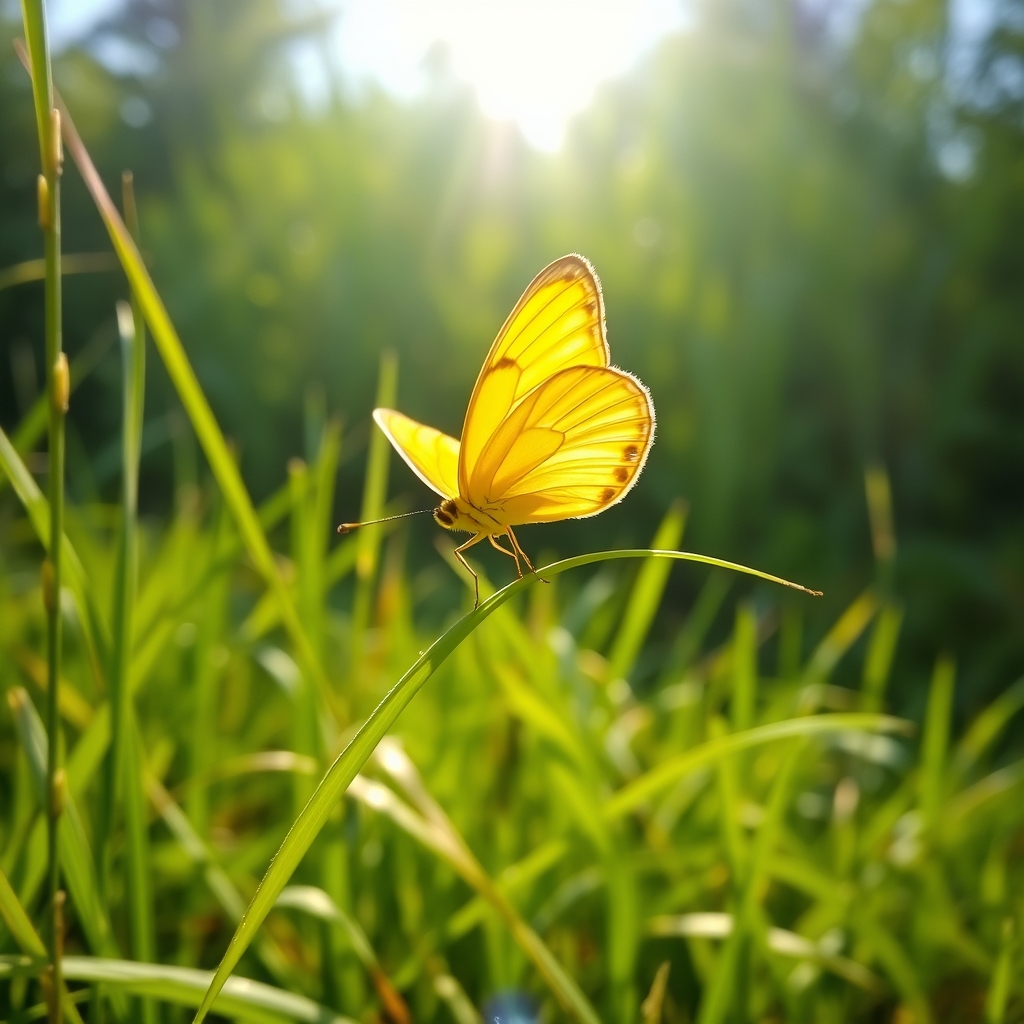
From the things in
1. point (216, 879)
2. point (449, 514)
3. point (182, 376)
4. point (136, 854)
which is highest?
point (182, 376)

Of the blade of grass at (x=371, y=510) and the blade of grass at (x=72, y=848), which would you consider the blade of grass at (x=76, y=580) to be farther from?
the blade of grass at (x=371, y=510)

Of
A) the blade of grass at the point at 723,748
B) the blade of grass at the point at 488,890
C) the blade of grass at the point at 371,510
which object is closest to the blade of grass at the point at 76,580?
the blade of grass at the point at 488,890

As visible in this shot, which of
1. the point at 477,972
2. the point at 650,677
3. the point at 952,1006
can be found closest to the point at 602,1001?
the point at 477,972

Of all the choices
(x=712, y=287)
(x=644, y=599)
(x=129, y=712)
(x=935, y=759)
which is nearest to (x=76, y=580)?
(x=129, y=712)

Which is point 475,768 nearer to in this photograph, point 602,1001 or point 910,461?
point 602,1001

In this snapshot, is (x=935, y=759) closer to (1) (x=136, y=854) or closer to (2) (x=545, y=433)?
(2) (x=545, y=433)
